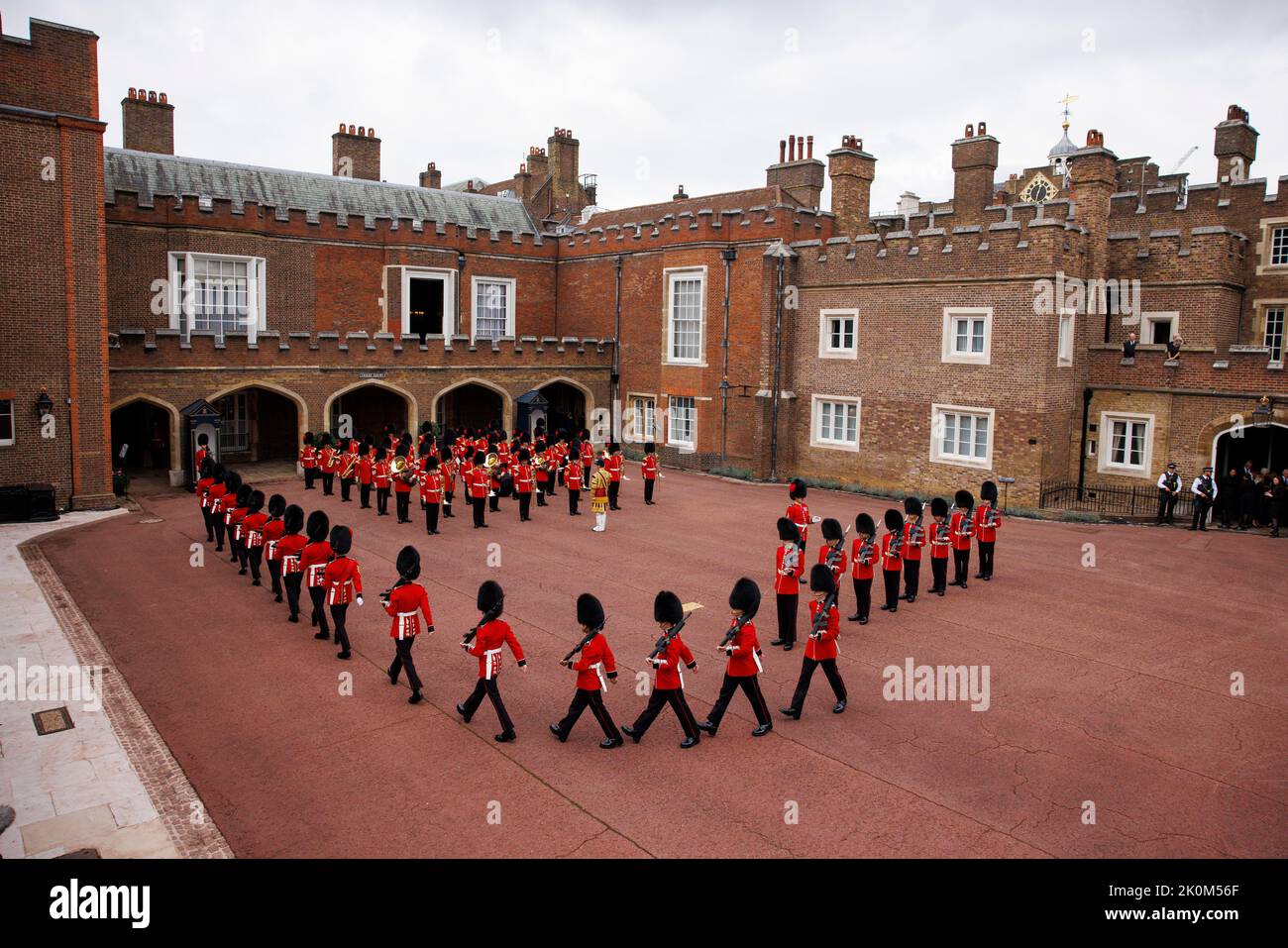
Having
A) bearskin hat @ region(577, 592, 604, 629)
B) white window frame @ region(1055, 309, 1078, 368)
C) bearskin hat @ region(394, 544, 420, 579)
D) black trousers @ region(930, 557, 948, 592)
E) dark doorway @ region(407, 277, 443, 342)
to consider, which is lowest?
black trousers @ region(930, 557, 948, 592)

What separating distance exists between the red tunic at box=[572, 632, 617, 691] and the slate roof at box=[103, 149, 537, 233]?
2379 centimetres

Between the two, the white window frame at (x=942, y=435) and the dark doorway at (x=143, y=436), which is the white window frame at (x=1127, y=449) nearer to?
the white window frame at (x=942, y=435)

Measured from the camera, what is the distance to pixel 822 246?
26734 mm

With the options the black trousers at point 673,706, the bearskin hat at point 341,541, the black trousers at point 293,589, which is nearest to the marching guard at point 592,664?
the black trousers at point 673,706

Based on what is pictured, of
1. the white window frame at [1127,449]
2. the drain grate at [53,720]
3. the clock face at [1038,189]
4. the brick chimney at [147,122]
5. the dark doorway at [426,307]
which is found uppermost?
the clock face at [1038,189]

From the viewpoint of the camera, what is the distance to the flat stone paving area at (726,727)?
7.62 m

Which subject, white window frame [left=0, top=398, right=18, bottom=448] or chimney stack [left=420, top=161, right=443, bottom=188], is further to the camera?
chimney stack [left=420, top=161, right=443, bottom=188]

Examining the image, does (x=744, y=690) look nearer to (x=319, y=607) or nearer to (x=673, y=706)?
(x=673, y=706)

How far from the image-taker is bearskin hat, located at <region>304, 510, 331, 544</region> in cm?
1201

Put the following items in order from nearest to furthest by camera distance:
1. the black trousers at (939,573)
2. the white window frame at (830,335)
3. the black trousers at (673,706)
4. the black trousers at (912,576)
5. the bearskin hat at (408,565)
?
the black trousers at (673,706) → the bearskin hat at (408,565) → the black trousers at (912,576) → the black trousers at (939,573) → the white window frame at (830,335)

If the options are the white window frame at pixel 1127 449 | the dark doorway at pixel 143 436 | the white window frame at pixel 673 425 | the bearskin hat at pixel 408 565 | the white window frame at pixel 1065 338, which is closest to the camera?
the bearskin hat at pixel 408 565

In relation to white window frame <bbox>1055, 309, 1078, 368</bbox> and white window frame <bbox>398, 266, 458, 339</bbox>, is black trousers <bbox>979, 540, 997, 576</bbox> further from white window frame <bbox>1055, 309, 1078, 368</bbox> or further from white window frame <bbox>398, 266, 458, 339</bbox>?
white window frame <bbox>398, 266, 458, 339</bbox>

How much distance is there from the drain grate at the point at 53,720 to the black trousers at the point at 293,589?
3.24 metres

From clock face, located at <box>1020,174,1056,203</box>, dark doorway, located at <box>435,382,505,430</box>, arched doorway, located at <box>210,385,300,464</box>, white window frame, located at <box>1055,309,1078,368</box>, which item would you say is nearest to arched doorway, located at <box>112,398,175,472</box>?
arched doorway, located at <box>210,385,300,464</box>
